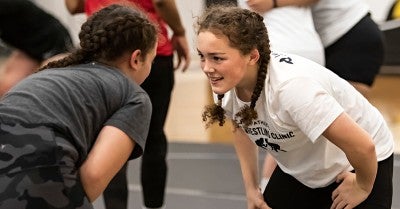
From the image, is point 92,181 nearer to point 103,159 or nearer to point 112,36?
point 103,159

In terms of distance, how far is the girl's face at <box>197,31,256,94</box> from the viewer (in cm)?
190

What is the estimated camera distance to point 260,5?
245 cm

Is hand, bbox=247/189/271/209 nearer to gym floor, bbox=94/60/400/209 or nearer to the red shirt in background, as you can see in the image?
the red shirt in background

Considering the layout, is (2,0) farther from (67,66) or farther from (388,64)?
(388,64)

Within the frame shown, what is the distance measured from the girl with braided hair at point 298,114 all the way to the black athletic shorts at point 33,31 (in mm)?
599

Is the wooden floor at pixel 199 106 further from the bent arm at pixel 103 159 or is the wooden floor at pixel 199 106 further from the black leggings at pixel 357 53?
the bent arm at pixel 103 159

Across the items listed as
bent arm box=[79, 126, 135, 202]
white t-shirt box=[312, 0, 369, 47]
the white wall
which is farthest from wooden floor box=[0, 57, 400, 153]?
bent arm box=[79, 126, 135, 202]

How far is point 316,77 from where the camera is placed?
191 centimetres

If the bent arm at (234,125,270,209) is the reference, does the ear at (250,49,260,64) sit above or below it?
above


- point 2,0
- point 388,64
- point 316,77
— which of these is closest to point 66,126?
point 316,77

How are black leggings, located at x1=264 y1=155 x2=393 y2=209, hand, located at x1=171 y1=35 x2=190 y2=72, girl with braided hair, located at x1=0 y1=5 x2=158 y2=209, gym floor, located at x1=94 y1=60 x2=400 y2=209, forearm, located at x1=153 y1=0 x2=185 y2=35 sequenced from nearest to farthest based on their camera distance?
girl with braided hair, located at x1=0 y1=5 x2=158 y2=209
black leggings, located at x1=264 y1=155 x2=393 y2=209
forearm, located at x1=153 y1=0 x2=185 y2=35
hand, located at x1=171 y1=35 x2=190 y2=72
gym floor, located at x1=94 y1=60 x2=400 y2=209

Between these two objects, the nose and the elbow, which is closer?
the elbow

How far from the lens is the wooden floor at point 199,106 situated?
519cm

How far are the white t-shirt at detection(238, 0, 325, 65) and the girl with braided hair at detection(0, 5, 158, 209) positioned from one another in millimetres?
723
